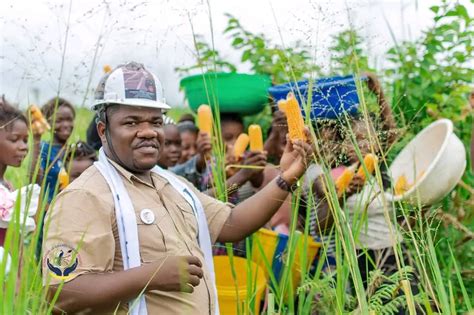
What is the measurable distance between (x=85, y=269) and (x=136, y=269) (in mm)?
139

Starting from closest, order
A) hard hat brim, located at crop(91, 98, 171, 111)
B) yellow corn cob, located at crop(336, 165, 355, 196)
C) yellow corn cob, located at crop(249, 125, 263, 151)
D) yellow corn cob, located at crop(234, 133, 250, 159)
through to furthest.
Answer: hard hat brim, located at crop(91, 98, 171, 111) < yellow corn cob, located at crop(336, 165, 355, 196) < yellow corn cob, located at crop(249, 125, 263, 151) < yellow corn cob, located at crop(234, 133, 250, 159)

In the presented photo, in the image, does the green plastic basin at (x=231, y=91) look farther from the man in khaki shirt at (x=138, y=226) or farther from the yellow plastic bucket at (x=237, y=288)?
the man in khaki shirt at (x=138, y=226)

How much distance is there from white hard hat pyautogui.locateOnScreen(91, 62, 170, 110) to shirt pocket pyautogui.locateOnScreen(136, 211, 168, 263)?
14.4 inches

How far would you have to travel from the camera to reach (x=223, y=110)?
427 cm

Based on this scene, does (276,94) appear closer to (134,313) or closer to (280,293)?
(280,293)

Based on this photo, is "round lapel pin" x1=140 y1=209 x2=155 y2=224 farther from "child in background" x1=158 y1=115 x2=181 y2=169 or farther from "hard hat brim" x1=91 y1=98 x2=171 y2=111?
"child in background" x1=158 y1=115 x2=181 y2=169

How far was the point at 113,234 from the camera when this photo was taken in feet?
6.77

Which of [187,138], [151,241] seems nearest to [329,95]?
[151,241]

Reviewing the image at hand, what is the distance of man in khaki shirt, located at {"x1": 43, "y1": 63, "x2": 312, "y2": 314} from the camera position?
1.95 m

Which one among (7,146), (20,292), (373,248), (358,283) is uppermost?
(7,146)

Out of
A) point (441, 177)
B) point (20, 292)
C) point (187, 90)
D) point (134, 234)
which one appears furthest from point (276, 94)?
point (20, 292)

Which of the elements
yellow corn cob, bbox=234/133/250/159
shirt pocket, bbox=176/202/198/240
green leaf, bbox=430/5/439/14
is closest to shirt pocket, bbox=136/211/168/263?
shirt pocket, bbox=176/202/198/240

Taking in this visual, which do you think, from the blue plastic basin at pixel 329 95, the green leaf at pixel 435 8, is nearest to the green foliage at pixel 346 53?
the blue plastic basin at pixel 329 95

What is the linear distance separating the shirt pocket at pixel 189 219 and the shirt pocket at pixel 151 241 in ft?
0.56
